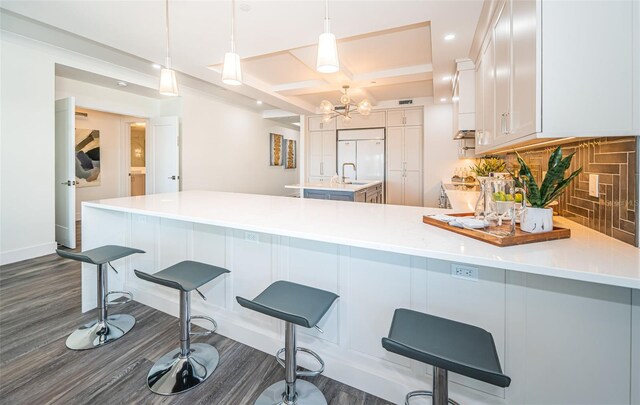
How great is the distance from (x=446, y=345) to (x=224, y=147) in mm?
6452

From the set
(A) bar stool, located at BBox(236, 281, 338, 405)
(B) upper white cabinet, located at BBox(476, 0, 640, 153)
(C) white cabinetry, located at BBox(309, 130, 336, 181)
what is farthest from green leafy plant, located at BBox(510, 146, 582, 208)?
(C) white cabinetry, located at BBox(309, 130, 336, 181)

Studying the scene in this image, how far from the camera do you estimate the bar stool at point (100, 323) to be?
205cm

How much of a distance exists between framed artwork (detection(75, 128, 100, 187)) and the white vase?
7.54m

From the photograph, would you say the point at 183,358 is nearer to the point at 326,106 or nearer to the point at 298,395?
the point at 298,395

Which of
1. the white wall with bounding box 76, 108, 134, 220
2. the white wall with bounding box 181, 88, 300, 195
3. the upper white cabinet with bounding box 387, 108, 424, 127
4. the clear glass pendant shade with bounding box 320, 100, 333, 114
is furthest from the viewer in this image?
the upper white cabinet with bounding box 387, 108, 424, 127

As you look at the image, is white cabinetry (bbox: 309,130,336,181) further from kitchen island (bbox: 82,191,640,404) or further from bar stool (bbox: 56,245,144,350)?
bar stool (bbox: 56,245,144,350)

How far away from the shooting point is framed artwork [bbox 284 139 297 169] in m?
9.36

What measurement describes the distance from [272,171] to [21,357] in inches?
273

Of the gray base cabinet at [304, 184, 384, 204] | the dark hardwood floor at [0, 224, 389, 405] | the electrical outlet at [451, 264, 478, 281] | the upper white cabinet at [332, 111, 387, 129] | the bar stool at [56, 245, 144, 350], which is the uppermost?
the upper white cabinet at [332, 111, 387, 129]

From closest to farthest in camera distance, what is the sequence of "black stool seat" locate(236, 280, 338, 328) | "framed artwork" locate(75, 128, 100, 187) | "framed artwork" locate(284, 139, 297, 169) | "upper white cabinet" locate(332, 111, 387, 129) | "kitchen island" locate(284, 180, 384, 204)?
"black stool seat" locate(236, 280, 338, 328) < "kitchen island" locate(284, 180, 384, 204) < "framed artwork" locate(75, 128, 100, 187) < "upper white cabinet" locate(332, 111, 387, 129) < "framed artwork" locate(284, 139, 297, 169)

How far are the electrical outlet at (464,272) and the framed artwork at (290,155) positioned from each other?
8231mm

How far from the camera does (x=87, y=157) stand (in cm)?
627

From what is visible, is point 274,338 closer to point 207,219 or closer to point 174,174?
point 207,219

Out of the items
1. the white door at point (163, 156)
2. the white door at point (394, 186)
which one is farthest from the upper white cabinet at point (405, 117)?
the white door at point (163, 156)
